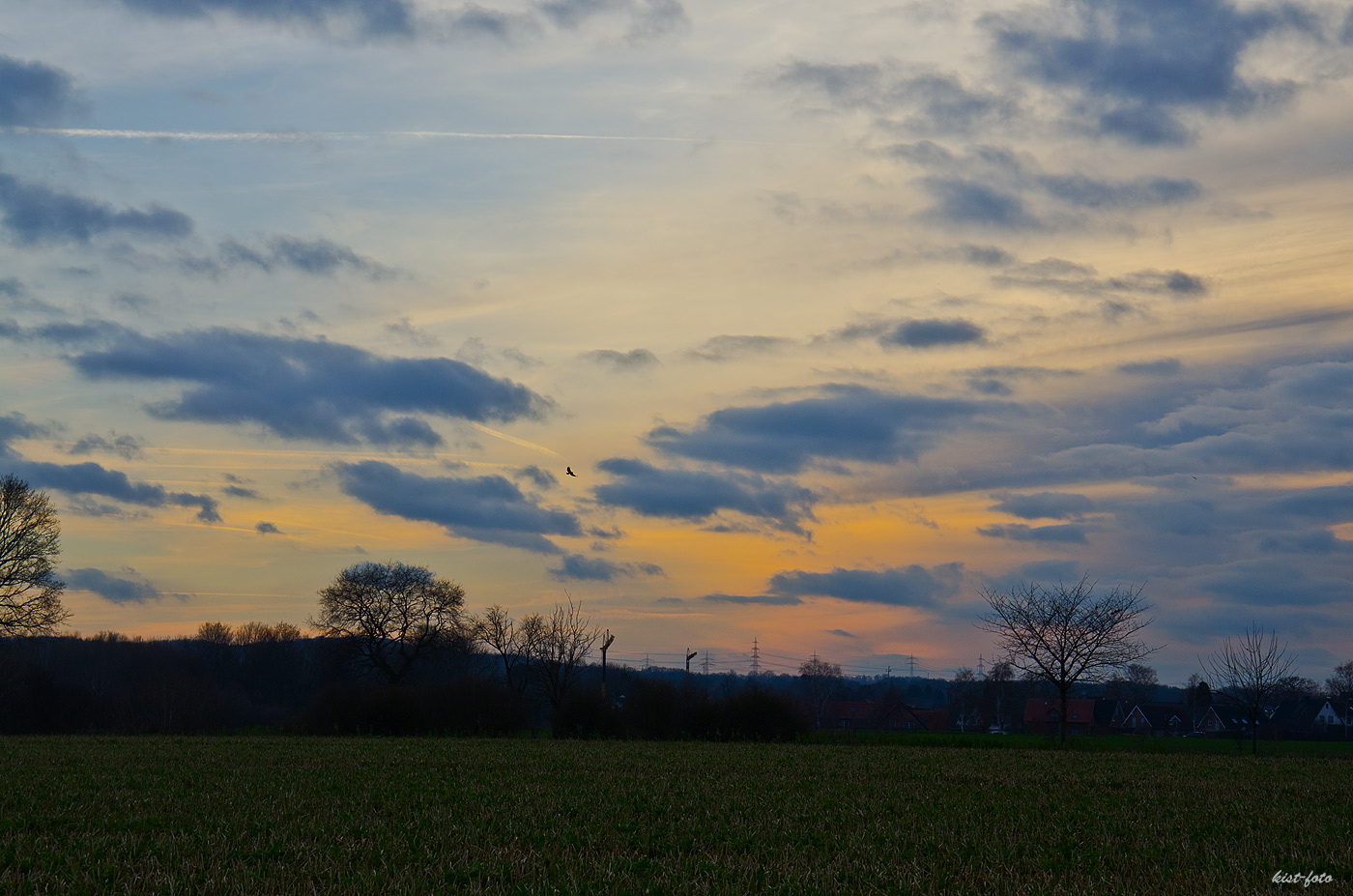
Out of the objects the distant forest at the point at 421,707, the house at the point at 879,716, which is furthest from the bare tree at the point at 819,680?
the distant forest at the point at 421,707

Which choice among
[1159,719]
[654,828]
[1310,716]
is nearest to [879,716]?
[1159,719]

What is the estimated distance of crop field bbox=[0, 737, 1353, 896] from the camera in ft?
34.9

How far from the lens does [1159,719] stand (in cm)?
12812

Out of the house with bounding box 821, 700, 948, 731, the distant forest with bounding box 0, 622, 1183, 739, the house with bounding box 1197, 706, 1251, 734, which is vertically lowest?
the house with bounding box 821, 700, 948, 731

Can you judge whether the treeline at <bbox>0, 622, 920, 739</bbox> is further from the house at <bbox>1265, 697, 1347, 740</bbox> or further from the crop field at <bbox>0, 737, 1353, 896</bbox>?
the house at <bbox>1265, 697, 1347, 740</bbox>

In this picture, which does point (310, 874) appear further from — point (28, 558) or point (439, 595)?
point (439, 595)

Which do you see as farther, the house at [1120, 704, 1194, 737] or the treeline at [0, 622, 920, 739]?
the house at [1120, 704, 1194, 737]

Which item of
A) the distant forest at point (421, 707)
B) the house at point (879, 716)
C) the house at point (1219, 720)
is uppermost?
the distant forest at point (421, 707)

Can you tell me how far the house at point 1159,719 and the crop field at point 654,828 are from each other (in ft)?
369

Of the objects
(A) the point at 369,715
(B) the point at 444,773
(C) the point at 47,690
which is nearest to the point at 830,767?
(B) the point at 444,773

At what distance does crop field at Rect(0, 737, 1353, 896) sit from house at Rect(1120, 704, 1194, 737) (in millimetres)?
112562

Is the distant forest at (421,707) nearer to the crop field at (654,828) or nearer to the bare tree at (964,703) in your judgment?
the crop field at (654,828)

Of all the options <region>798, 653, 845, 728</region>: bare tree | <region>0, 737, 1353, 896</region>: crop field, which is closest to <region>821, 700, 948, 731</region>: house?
<region>798, 653, 845, 728</region>: bare tree

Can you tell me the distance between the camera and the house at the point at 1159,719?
12556cm
